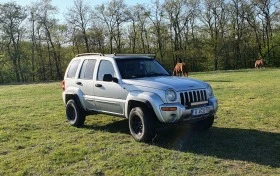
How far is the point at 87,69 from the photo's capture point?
31.3ft

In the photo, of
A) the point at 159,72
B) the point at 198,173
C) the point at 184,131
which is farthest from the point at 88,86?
the point at 198,173

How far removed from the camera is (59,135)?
8969mm

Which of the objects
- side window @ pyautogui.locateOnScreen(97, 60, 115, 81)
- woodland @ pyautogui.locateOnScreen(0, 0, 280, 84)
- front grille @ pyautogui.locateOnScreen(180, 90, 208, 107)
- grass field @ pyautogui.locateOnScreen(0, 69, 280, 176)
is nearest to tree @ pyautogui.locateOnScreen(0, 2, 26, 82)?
woodland @ pyautogui.locateOnScreen(0, 0, 280, 84)

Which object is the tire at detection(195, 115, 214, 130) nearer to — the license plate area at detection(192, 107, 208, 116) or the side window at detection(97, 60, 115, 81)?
the license plate area at detection(192, 107, 208, 116)

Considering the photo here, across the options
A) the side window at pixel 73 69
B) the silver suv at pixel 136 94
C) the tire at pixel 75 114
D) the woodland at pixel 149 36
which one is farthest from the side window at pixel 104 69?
the woodland at pixel 149 36

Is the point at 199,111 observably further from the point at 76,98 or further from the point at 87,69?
the point at 76,98

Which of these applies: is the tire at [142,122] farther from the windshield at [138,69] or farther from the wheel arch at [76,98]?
the wheel arch at [76,98]

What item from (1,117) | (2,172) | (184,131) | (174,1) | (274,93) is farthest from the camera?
(174,1)

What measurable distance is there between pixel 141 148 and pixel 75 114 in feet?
10.4

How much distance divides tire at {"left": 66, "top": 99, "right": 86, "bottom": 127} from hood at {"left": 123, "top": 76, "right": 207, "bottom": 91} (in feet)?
7.15

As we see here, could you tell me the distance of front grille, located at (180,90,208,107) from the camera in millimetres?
7391

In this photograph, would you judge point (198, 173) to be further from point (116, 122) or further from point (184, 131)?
point (116, 122)

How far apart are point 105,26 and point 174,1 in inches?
476

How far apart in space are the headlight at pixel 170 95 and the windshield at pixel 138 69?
1.35 meters
